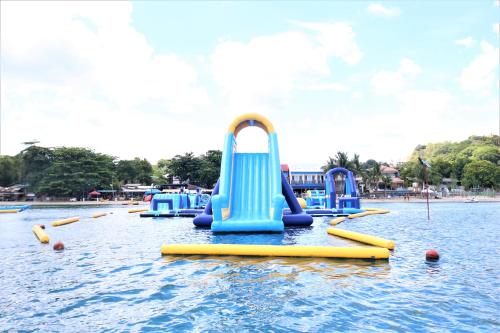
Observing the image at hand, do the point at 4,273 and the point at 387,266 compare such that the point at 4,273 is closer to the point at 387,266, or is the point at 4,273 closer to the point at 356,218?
the point at 387,266

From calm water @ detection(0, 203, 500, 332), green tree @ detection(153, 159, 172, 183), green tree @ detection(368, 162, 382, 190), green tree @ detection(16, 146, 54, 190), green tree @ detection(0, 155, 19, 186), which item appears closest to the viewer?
calm water @ detection(0, 203, 500, 332)

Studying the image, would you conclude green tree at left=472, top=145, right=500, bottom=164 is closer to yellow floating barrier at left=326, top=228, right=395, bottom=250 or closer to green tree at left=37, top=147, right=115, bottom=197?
yellow floating barrier at left=326, top=228, right=395, bottom=250

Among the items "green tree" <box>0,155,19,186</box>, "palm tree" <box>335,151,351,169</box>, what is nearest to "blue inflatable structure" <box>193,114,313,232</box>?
"palm tree" <box>335,151,351,169</box>

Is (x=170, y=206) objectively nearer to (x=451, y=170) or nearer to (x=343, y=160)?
(x=343, y=160)

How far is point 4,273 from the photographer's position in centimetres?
972

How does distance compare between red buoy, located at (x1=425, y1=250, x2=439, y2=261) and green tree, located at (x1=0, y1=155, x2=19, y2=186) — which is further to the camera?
green tree, located at (x1=0, y1=155, x2=19, y2=186)

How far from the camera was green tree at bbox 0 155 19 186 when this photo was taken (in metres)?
81.9

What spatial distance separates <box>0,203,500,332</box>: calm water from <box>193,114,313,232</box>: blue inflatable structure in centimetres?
480

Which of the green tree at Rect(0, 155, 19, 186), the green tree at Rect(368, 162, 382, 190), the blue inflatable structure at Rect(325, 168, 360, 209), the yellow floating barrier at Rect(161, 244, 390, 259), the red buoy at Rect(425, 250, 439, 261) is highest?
the green tree at Rect(0, 155, 19, 186)

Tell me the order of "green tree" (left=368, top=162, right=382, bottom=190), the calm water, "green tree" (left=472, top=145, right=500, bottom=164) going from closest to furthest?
1. the calm water
2. "green tree" (left=368, top=162, right=382, bottom=190)
3. "green tree" (left=472, top=145, right=500, bottom=164)

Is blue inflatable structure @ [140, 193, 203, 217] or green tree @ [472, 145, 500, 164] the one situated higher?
green tree @ [472, 145, 500, 164]

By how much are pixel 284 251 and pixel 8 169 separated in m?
93.5

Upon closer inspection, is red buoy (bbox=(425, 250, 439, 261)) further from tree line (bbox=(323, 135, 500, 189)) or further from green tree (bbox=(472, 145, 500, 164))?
green tree (bbox=(472, 145, 500, 164))

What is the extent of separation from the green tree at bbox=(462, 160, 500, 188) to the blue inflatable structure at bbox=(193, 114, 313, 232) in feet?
236
